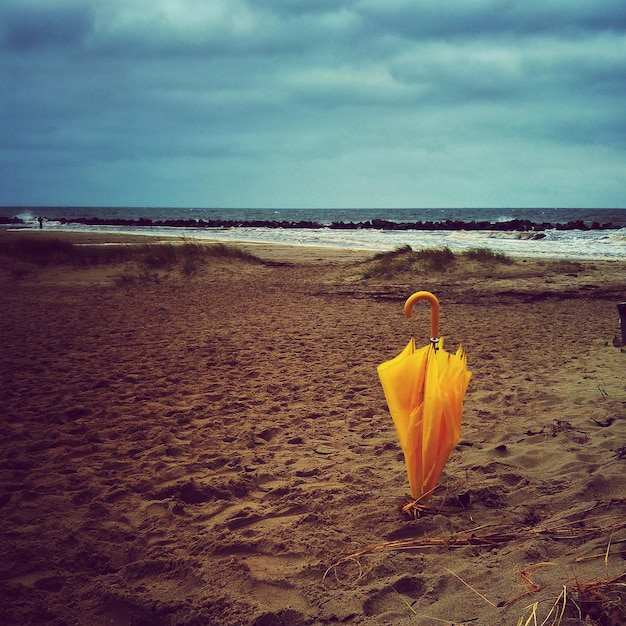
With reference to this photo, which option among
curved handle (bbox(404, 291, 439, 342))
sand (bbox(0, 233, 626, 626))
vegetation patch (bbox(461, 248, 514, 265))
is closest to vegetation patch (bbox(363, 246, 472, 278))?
vegetation patch (bbox(461, 248, 514, 265))

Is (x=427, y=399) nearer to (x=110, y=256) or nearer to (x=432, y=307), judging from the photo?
(x=432, y=307)

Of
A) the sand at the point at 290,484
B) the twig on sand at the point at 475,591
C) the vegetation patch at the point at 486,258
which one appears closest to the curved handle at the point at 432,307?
the sand at the point at 290,484

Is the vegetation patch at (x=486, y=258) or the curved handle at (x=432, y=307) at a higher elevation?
the vegetation patch at (x=486, y=258)

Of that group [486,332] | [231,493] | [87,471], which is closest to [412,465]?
[231,493]

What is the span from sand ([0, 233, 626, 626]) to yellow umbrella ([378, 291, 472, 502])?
0.37m

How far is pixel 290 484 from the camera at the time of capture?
357 centimetres

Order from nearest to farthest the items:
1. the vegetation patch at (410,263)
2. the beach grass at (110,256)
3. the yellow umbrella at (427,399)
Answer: the yellow umbrella at (427,399) → the vegetation patch at (410,263) → the beach grass at (110,256)

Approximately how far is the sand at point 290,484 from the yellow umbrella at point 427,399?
0.37m

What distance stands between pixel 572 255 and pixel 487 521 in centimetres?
2012

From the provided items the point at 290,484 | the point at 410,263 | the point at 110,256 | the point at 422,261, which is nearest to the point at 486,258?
the point at 422,261

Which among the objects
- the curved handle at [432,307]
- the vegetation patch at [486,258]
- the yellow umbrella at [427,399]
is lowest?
the yellow umbrella at [427,399]

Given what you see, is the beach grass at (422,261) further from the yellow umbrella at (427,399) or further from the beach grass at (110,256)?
the yellow umbrella at (427,399)

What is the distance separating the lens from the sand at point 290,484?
2.43 meters

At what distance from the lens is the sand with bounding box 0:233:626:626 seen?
7.98 feet
